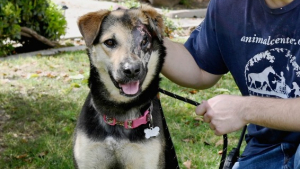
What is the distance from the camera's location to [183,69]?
3.15m

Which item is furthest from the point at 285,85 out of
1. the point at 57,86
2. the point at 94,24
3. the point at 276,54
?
the point at 57,86

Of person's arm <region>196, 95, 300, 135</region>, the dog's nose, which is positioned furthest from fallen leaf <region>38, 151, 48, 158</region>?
person's arm <region>196, 95, 300, 135</region>

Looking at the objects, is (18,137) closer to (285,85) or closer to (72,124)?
(72,124)

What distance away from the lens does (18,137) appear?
14.7ft

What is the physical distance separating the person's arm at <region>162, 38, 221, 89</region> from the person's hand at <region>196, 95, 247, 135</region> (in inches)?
24.3

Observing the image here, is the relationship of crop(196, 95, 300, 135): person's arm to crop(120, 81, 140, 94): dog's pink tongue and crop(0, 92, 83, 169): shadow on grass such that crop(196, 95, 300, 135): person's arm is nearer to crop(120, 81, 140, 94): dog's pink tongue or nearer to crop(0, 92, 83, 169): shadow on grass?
crop(120, 81, 140, 94): dog's pink tongue

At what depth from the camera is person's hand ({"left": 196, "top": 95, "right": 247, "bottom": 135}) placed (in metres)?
2.54

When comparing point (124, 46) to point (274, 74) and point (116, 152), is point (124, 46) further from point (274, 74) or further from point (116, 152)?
point (274, 74)

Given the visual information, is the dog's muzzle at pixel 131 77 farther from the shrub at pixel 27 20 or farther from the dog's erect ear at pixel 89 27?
the shrub at pixel 27 20

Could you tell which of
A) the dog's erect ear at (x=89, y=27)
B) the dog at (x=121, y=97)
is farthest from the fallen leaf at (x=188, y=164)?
the dog's erect ear at (x=89, y=27)

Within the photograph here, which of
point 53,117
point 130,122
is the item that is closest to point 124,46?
point 130,122

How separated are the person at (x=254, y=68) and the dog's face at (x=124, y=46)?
20 cm

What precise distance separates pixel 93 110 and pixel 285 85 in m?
1.19

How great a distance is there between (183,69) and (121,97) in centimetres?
46
